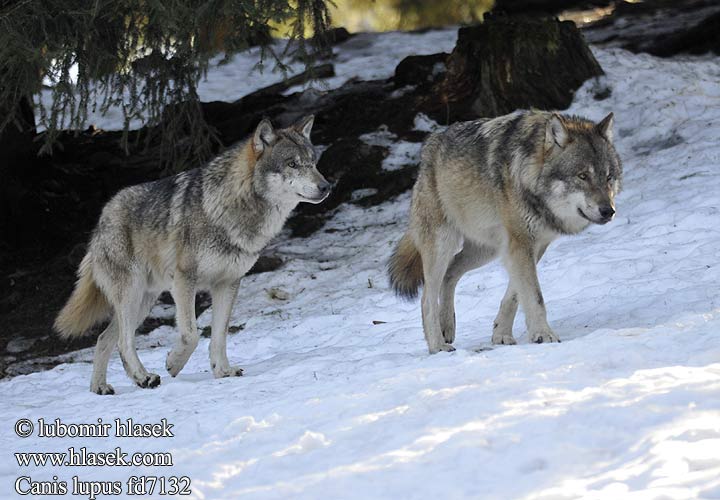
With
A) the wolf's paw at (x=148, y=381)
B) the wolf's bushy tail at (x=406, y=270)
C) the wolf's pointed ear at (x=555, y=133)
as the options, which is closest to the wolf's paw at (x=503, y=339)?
the wolf's bushy tail at (x=406, y=270)

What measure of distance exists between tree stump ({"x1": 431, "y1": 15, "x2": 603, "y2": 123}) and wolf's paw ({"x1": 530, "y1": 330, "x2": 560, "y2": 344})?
251 inches

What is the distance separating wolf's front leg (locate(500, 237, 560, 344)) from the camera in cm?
672

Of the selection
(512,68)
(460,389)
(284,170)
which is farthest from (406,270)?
(512,68)

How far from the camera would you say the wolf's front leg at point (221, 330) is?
7.44 metres

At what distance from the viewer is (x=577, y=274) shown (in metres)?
9.01

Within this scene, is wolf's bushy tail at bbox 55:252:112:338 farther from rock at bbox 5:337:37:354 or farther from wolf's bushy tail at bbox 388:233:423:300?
wolf's bushy tail at bbox 388:233:423:300

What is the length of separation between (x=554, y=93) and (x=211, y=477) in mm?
9399

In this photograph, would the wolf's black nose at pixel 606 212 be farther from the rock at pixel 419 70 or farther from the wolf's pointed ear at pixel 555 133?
the rock at pixel 419 70

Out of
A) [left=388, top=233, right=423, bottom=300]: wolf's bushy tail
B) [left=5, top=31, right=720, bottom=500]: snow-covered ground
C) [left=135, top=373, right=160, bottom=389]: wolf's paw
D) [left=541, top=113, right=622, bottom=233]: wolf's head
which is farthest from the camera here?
[left=388, top=233, right=423, bottom=300]: wolf's bushy tail

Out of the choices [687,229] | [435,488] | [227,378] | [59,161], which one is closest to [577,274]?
[687,229]

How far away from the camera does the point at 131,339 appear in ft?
24.3

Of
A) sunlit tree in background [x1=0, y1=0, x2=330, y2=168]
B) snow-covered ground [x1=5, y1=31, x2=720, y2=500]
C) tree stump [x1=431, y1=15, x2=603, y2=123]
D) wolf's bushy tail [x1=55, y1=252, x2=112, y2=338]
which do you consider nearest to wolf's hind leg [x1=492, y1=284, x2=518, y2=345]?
snow-covered ground [x1=5, y1=31, x2=720, y2=500]

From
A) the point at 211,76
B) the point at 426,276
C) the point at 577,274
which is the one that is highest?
the point at 211,76

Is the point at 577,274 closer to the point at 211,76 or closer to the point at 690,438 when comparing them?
the point at 690,438
